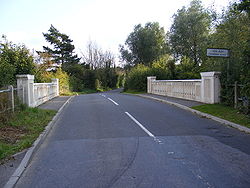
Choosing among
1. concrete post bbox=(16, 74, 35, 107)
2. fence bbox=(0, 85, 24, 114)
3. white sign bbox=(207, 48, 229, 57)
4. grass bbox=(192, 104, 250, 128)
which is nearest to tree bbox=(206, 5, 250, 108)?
white sign bbox=(207, 48, 229, 57)

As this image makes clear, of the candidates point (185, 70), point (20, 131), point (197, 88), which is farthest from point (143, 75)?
point (20, 131)

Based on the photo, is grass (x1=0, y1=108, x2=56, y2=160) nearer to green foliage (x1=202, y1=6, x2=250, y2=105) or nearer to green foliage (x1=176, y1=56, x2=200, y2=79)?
green foliage (x1=202, y1=6, x2=250, y2=105)

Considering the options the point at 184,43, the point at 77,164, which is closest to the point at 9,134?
the point at 77,164

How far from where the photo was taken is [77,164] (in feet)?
18.9

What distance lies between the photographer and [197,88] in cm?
1759

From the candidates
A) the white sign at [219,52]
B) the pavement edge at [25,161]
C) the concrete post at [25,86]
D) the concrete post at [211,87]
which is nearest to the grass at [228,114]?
the concrete post at [211,87]

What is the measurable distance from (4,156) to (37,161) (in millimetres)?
726

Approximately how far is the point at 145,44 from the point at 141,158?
45.0 m

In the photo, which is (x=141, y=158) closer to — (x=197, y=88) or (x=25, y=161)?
(x=25, y=161)

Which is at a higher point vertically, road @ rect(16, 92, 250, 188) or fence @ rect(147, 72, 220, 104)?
fence @ rect(147, 72, 220, 104)

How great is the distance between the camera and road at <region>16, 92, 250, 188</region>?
186 inches

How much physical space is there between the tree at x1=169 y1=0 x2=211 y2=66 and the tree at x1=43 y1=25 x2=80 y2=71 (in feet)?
85.5

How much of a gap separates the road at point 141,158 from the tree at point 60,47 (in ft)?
168

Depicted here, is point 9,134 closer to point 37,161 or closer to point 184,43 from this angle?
point 37,161
